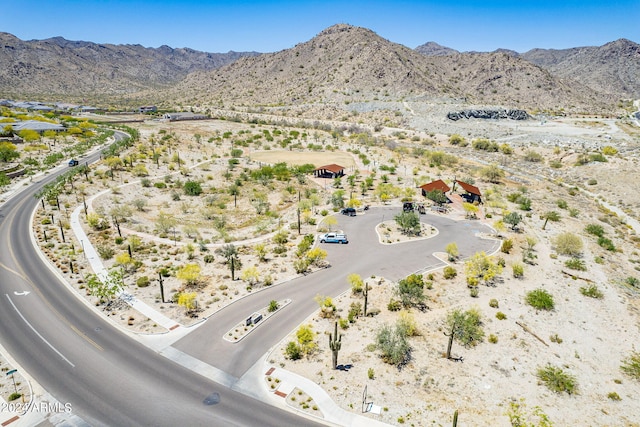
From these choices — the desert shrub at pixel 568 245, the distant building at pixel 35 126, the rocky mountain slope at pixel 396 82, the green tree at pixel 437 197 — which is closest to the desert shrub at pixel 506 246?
the desert shrub at pixel 568 245

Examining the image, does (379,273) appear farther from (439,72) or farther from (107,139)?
(439,72)

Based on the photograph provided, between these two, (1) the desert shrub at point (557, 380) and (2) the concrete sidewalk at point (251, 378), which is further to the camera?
(1) the desert shrub at point (557, 380)

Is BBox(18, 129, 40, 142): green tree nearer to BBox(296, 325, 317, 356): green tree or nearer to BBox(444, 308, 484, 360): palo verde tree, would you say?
BBox(296, 325, 317, 356): green tree

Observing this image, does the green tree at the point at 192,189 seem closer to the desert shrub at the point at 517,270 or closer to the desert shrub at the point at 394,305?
the desert shrub at the point at 394,305

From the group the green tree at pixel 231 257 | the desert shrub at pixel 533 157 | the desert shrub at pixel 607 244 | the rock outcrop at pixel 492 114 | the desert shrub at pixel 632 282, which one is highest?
the rock outcrop at pixel 492 114

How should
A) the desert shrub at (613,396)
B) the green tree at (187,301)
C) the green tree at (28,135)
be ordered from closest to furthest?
1. the desert shrub at (613,396)
2. the green tree at (187,301)
3. the green tree at (28,135)

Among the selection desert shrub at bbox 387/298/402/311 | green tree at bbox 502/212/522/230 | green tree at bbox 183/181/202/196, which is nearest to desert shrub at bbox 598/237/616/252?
green tree at bbox 502/212/522/230
